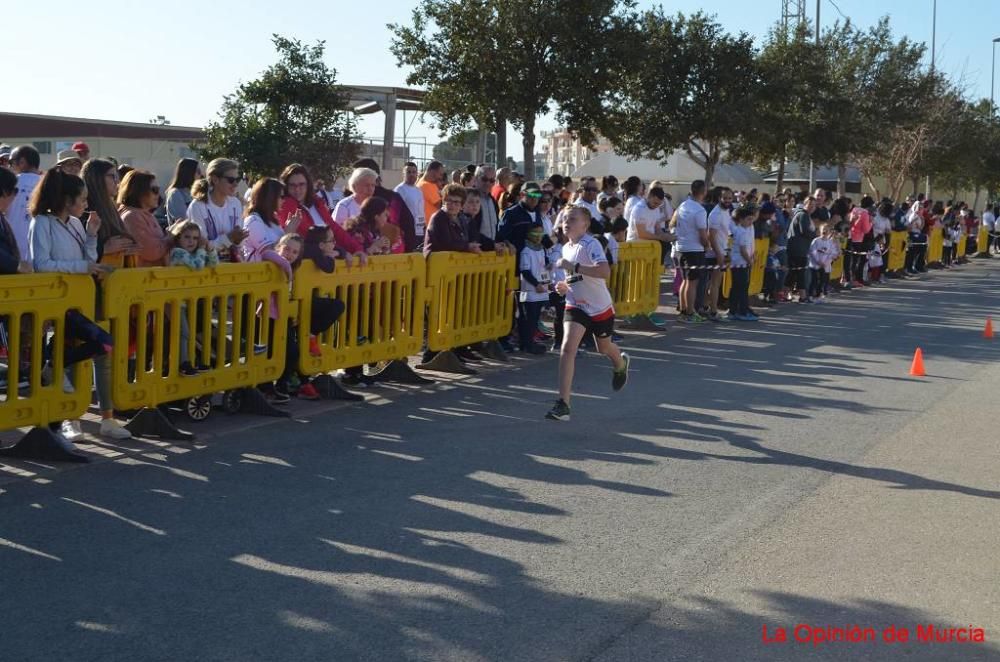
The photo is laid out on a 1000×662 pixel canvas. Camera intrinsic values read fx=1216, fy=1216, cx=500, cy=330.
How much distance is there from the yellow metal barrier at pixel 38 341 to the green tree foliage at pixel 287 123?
89.8ft

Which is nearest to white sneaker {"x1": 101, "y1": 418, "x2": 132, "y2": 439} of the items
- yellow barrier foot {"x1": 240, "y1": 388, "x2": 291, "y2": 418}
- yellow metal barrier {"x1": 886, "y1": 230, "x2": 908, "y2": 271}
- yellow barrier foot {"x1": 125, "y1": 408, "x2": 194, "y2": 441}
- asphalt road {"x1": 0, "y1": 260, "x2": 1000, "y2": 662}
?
yellow barrier foot {"x1": 125, "y1": 408, "x2": 194, "y2": 441}

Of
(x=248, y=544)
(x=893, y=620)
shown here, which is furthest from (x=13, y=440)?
(x=893, y=620)

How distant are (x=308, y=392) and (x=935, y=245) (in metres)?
28.5

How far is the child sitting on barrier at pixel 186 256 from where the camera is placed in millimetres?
8695

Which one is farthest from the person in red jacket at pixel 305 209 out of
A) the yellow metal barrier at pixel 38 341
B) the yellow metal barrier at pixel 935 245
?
the yellow metal barrier at pixel 935 245

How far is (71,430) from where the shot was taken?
27.3 ft

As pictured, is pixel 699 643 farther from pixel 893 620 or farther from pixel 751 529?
pixel 751 529

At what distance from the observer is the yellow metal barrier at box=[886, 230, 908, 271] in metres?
29.2

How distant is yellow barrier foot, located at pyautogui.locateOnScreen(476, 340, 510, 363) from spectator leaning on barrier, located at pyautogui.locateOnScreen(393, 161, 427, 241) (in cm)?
250

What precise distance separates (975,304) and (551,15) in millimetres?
10024

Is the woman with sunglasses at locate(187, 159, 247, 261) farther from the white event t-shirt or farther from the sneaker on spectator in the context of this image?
the white event t-shirt

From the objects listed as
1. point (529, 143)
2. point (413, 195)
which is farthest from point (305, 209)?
point (529, 143)

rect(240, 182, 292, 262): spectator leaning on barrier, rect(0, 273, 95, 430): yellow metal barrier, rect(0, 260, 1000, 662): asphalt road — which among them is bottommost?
rect(0, 260, 1000, 662): asphalt road

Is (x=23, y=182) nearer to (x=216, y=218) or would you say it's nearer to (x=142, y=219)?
(x=216, y=218)
